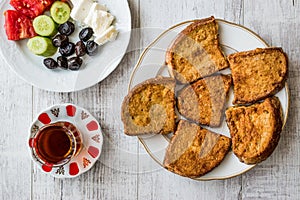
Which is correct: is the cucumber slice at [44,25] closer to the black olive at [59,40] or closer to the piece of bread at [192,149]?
the black olive at [59,40]

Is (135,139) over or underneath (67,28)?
underneath

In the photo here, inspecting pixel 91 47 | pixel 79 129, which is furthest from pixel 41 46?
pixel 79 129

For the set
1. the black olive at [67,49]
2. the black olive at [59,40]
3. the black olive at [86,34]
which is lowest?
the black olive at [67,49]

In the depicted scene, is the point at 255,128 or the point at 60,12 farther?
the point at 60,12

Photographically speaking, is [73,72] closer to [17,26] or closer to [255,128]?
[17,26]

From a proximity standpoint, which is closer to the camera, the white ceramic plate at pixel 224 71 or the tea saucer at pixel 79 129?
the white ceramic plate at pixel 224 71

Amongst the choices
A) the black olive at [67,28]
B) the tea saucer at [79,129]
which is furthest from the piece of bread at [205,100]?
the black olive at [67,28]

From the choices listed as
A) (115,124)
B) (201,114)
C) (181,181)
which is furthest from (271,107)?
(115,124)
